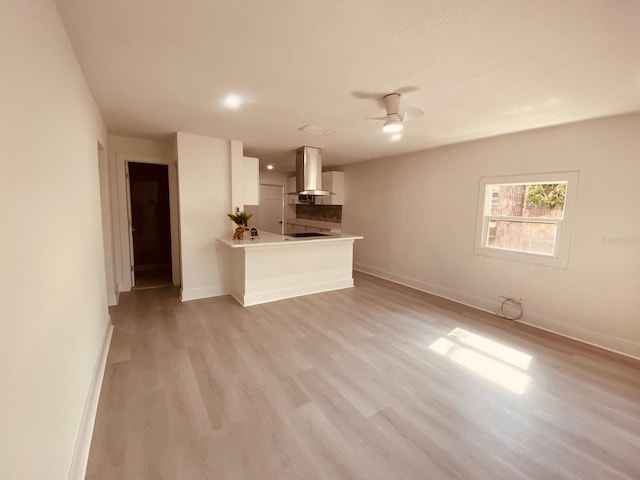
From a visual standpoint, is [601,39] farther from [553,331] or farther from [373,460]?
[553,331]

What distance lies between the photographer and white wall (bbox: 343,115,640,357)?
2.86 metres

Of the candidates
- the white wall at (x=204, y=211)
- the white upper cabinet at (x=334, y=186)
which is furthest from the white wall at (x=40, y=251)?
the white upper cabinet at (x=334, y=186)

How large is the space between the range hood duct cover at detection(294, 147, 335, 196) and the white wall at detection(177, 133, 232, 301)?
115 centimetres

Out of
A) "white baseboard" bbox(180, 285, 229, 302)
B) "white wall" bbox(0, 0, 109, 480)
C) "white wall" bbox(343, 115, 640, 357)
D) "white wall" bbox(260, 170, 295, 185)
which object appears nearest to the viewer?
"white wall" bbox(0, 0, 109, 480)

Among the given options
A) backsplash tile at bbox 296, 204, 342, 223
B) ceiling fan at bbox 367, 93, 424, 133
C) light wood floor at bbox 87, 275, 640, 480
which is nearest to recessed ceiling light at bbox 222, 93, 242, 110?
ceiling fan at bbox 367, 93, 424, 133

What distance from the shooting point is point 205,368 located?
242cm

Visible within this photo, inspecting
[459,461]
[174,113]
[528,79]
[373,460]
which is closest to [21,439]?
[373,460]

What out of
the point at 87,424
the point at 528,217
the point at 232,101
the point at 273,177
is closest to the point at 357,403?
the point at 87,424

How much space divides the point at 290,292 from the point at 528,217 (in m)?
3.36

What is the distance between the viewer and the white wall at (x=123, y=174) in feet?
13.6

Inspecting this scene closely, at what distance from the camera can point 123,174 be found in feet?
13.8

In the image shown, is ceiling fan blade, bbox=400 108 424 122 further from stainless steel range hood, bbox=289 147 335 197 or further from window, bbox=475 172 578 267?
stainless steel range hood, bbox=289 147 335 197

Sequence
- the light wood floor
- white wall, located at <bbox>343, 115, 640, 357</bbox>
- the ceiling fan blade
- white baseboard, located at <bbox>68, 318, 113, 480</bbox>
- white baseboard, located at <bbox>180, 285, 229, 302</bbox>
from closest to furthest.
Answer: white baseboard, located at <bbox>68, 318, 113, 480</bbox>, the light wood floor, the ceiling fan blade, white wall, located at <bbox>343, 115, 640, 357</bbox>, white baseboard, located at <bbox>180, 285, 229, 302</bbox>

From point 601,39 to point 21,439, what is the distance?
311 cm
